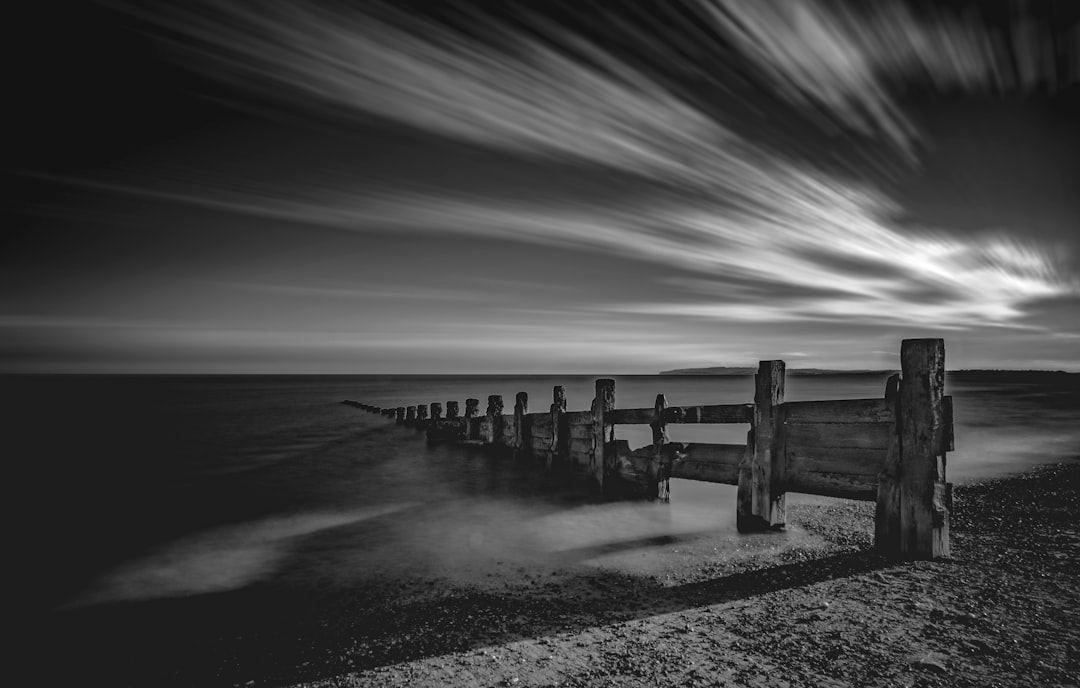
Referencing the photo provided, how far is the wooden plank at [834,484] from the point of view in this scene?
681 cm

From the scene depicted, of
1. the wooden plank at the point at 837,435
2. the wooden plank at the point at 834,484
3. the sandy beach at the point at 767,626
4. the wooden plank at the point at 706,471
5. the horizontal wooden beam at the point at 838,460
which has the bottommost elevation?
the sandy beach at the point at 767,626

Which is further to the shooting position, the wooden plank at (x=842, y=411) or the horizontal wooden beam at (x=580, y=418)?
the horizontal wooden beam at (x=580, y=418)

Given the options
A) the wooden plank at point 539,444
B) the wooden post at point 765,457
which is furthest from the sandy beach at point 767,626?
the wooden plank at point 539,444

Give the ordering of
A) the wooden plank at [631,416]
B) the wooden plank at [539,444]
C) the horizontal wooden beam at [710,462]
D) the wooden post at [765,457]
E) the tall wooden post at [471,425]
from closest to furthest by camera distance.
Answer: the wooden post at [765,457]
the horizontal wooden beam at [710,462]
the wooden plank at [631,416]
the wooden plank at [539,444]
the tall wooden post at [471,425]

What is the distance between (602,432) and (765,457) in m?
4.47

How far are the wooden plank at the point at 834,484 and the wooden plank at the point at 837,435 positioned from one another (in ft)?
1.17

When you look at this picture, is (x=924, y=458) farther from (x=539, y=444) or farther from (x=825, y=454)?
(x=539, y=444)

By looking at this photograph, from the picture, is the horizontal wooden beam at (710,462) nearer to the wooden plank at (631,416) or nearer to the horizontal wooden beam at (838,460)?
the horizontal wooden beam at (838,460)

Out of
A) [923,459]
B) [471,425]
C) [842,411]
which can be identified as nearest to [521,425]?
[471,425]

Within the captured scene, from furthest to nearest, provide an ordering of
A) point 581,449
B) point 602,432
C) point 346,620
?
1. point 581,449
2. point 602,432
3. point 346,620

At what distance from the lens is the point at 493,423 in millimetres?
18203

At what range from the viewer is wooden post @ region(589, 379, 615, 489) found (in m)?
11.8

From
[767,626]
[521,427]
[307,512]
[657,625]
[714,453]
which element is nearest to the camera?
[767,626]

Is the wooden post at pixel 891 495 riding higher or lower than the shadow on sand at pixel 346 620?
higher
